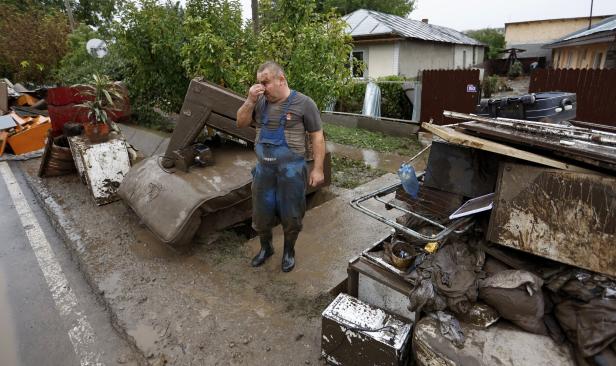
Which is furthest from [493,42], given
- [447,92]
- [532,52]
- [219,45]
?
[219,45]

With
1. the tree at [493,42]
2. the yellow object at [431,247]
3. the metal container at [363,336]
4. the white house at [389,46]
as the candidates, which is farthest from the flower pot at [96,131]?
the tree at [493,42]

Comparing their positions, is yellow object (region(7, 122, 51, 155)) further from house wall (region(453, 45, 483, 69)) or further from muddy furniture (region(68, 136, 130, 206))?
house wall (region(453, 45, 483, 69))

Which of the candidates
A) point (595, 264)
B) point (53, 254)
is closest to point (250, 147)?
point (53, 254)

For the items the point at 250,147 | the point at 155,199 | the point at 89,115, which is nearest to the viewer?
the point at 155,199

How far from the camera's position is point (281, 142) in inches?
115

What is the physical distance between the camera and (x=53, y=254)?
3.94 m

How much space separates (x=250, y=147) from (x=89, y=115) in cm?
250

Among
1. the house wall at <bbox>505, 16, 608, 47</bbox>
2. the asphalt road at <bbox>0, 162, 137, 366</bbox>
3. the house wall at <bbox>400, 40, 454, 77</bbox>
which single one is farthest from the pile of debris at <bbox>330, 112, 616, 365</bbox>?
the house wall at <bbox>505, 16, 608, 47</bbox>

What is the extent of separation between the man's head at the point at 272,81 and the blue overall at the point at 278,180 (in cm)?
8

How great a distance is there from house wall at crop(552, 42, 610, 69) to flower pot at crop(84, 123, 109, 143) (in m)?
14.3

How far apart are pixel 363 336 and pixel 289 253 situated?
1331mm

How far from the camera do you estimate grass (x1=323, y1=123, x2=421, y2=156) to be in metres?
7.55

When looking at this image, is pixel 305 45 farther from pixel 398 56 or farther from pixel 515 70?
pixel 515 70

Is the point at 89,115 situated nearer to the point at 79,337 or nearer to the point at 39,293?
the point at 39,293
